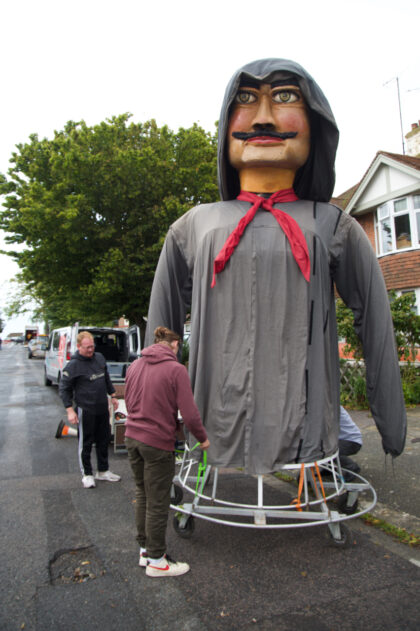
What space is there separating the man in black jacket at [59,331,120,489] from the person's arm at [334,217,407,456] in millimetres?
3041

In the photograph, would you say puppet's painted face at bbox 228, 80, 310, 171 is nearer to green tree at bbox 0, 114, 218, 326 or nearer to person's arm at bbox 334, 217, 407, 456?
person's arm at bbox 334, 217, 407, 456

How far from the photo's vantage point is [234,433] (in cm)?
312

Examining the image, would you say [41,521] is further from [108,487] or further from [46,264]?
[46,264]

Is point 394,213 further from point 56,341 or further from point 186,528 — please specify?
point 186,528

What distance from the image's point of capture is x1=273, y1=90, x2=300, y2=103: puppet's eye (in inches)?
133

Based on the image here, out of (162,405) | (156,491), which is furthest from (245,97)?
(156,491)

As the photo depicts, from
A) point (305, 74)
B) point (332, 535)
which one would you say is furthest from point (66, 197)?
point (332, 535)

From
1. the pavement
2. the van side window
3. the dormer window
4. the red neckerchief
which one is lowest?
the pavement

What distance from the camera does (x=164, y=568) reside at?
291cm

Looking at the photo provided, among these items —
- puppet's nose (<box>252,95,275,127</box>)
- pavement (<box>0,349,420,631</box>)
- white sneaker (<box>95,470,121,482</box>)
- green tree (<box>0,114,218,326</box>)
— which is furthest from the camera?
green tree (<box>0,114,218,326</box>)

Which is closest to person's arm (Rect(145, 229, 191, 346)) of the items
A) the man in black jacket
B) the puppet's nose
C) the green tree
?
the puppet's nose

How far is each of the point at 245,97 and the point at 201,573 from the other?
3438 mm

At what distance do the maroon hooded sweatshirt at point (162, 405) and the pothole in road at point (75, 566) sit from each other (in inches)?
36.8

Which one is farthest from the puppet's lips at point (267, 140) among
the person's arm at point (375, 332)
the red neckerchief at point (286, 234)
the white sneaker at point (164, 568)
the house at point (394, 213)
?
the house at point (394, 213)
